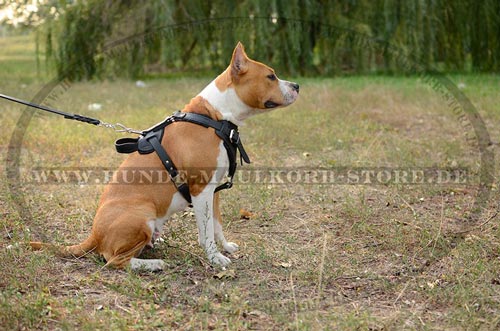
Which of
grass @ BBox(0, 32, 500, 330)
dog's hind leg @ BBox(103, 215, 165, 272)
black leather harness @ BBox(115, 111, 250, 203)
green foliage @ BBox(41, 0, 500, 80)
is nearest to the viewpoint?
grass @ BBox(0, 32, 500, 330)

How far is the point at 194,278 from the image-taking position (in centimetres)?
342

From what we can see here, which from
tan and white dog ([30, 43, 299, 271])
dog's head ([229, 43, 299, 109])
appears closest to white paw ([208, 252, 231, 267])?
tan and white dog ([30, 43, 299, 271])

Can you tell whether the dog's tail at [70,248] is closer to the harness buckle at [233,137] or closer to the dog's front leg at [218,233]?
the dog's front leg at [218,233]

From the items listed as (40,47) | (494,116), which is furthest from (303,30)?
(40,47)

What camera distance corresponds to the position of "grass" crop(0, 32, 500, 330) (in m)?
2.90

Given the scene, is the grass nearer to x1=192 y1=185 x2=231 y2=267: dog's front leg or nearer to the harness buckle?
x1=192 y1=185 x2=231 y2=267: dog's front leg

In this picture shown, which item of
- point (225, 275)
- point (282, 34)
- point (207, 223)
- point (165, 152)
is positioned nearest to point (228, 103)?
point (165, 152)

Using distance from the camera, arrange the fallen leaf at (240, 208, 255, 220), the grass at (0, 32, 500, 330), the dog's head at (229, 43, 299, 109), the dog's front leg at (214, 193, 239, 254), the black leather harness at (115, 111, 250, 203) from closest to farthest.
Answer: the grass at (0, 32, 500, 330) → the black leather harness at (115, 111, 250, 203) → the dog's head at (229, 43, 299, 109) → the dog's front leg at (214, 193, 239, 254) → the fallen leaf at (240, 208, 255, 220)

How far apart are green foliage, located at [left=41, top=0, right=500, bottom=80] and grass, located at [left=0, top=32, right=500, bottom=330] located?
167 inches

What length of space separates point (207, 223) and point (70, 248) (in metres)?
0.82

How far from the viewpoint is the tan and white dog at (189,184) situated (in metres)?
3.46

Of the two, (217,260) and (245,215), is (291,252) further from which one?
(245,215)

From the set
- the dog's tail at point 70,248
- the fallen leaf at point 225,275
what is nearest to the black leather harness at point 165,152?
the fallen leaf at point 225,275

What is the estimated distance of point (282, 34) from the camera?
11.5m
